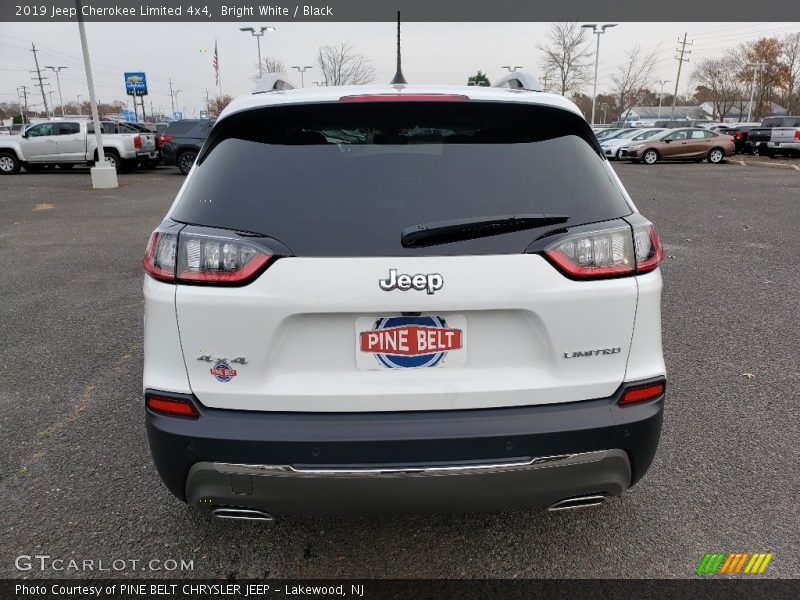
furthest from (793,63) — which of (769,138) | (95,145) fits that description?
(95,145)

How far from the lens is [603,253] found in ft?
6.44

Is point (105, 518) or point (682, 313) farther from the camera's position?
point (682, 313)

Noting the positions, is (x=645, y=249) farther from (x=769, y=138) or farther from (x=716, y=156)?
(x=769, y=138)

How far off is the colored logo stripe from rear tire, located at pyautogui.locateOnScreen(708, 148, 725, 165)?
2778cm

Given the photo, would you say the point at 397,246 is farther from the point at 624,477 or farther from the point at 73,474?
the point at 73,474

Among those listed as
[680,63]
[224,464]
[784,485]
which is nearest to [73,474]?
[224,464]

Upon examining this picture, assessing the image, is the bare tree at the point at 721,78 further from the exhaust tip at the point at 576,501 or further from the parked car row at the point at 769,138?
the exhaust tip at the point at 576,501

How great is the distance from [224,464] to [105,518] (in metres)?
1.09

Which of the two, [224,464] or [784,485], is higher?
[224,464]

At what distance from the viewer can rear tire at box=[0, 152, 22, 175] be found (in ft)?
73.1

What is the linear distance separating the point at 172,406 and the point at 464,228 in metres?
1.13

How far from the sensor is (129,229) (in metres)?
10.4

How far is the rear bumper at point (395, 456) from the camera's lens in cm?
190

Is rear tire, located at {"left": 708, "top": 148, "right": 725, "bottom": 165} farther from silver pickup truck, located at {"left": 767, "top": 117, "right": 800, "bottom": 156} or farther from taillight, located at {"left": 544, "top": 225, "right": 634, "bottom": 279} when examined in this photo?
taillight, located at {"left": 544, "top": 225, "right": 634, "bottom": 279}
